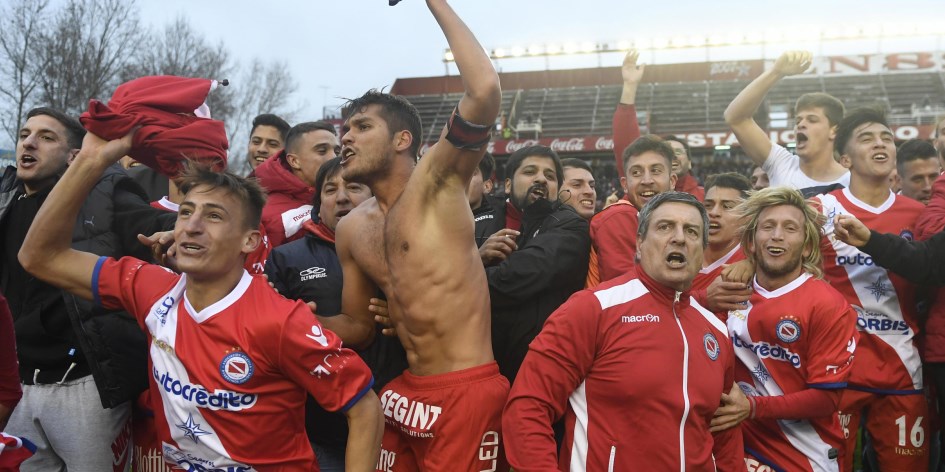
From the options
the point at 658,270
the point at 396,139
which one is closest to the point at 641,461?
the point at 658,270

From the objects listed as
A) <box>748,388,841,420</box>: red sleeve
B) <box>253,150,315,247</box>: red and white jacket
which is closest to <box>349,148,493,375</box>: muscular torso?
<box>748,388,841,420</box>: red sleeve

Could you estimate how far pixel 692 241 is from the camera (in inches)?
129

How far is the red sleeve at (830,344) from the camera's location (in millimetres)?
3449

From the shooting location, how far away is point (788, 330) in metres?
3.58

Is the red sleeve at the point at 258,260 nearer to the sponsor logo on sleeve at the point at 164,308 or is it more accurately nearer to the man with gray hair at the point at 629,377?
the sponsor logo on sleeve at the point at 164,308

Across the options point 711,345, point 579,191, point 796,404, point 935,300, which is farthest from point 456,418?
point 935,300

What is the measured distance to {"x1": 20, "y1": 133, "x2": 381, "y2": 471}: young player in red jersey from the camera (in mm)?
2846

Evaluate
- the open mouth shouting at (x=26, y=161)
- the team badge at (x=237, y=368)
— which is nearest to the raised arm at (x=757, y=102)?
the team badge at (x=237, y=368)

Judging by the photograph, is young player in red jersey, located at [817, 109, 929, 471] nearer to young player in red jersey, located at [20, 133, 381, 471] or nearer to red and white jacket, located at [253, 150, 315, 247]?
young player in red jersey, located at [20, 133, 381, 471]

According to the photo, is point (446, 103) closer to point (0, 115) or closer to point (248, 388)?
point (0, 115)

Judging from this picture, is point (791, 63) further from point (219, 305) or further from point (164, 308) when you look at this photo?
point (164, 308)

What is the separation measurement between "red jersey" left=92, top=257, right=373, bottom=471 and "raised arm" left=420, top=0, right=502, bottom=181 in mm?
890

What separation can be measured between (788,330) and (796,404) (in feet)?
1.10

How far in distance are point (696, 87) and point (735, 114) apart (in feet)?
118
